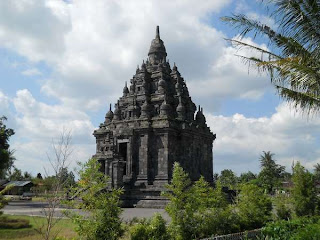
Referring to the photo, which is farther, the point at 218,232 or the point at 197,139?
the point at 197,139

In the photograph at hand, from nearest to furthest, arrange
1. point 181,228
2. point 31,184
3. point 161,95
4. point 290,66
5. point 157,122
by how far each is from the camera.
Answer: point 290,66 < point 181,228 < point 157,122 < point 161,95 < point 31,184

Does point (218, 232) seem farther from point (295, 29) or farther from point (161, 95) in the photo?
point (161, 95)

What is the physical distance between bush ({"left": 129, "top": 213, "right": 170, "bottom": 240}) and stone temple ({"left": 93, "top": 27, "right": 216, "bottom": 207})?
17.7 m

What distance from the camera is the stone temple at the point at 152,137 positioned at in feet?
105

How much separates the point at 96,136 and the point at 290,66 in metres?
32.0

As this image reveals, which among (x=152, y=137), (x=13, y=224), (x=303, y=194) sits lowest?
(x=13, y=224)

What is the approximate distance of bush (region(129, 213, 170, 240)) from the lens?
12047 mm

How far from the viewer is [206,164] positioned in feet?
125

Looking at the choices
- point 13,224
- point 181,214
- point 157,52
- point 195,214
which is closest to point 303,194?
point 195,214

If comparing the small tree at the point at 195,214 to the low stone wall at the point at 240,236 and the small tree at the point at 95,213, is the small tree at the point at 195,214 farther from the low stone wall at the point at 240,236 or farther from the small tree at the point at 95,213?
the small tree at the point at 95,213

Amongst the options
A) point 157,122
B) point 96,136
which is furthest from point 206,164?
point 96,136

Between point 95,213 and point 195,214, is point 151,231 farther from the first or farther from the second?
point 195,214

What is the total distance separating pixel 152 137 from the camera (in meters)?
33.9

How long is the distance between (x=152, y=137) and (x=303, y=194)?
16.5m
